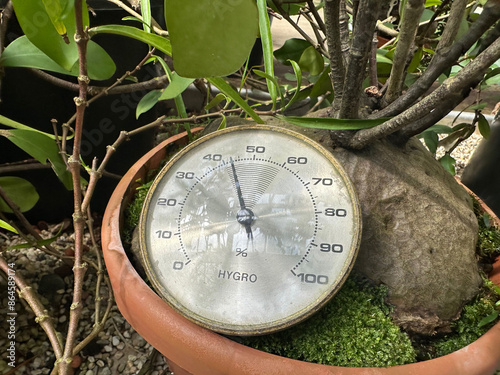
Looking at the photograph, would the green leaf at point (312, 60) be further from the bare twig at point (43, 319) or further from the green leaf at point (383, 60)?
the bare twig at point (43, 319)

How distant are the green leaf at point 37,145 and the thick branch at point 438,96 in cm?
54

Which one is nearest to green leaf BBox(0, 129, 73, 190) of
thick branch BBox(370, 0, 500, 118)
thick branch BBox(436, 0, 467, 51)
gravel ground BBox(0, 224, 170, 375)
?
gravel ground BBox(0, 224, 170, 375)

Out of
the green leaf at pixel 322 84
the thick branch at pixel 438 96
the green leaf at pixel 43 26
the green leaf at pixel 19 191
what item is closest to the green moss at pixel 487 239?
the thick branch at pixel 438 96

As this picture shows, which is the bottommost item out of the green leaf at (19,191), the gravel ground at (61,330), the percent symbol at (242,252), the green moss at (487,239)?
the gravel ground at (61,330)

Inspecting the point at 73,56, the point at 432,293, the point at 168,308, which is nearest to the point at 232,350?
the point at 168,308

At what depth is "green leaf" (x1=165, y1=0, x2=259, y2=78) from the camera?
24 cm

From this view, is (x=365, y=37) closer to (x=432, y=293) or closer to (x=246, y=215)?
(x=246, y=215)

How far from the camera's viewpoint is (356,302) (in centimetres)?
59

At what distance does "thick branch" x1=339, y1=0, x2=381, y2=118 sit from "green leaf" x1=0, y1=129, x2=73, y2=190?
0.52m

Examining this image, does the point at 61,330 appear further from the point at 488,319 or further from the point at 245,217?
the point at 488,319

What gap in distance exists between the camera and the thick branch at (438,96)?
47 cm

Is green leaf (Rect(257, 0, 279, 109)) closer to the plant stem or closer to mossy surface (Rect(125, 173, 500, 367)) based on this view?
the plant stem

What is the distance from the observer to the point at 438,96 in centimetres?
53

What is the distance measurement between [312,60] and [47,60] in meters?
0.53
